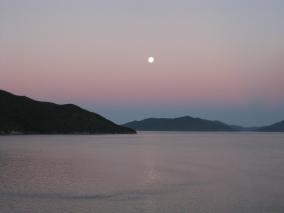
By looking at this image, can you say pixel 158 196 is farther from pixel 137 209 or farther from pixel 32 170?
pixel 32 170

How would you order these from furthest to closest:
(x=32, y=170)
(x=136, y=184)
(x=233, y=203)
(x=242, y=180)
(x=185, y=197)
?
(x=32, y=170), (x=242, y=180), (x=136, y=184), (x=185, y=197), (x=233, y=203)

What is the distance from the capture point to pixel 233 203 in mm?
43625

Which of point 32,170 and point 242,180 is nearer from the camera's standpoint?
point 242,180

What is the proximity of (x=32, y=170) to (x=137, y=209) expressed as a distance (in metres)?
37.4

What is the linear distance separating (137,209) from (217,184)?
2054 cm

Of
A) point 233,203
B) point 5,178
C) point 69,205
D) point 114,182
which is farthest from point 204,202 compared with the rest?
point 5,178

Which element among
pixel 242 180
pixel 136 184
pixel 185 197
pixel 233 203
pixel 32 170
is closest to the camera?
pixel 233 203

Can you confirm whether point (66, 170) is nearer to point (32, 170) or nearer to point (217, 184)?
point (32, 170)

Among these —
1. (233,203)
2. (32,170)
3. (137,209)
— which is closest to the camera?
(137,209)

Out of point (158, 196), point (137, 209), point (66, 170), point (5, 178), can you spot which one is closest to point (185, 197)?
point (158, 196)

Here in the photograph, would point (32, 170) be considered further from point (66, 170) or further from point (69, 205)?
point (69, 205)

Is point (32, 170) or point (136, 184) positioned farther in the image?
point (32, 170)

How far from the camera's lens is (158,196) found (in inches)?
1868

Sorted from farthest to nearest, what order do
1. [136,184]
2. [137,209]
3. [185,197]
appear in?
[136,184], [185,197], [137,209]
